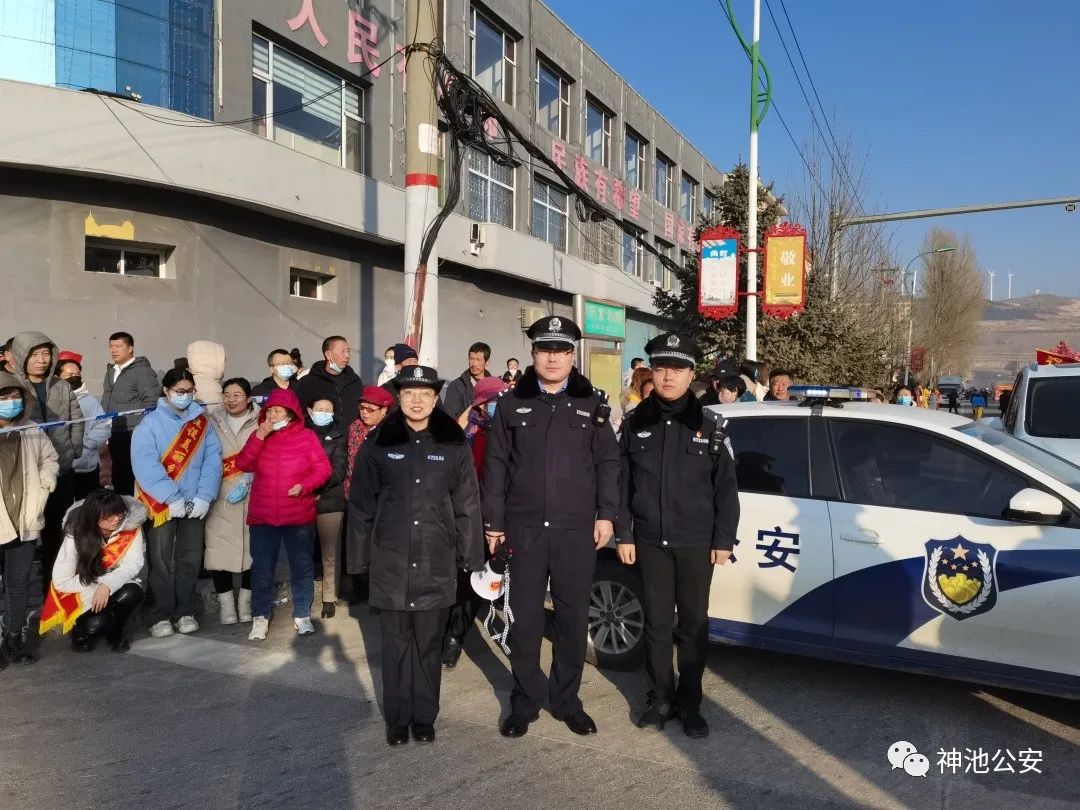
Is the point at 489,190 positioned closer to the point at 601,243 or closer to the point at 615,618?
the point at 601,243

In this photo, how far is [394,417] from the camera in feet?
13.1

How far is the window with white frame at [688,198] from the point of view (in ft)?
109

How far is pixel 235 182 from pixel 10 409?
7.18 meters

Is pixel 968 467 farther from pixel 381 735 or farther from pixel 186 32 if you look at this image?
pixel 186 32

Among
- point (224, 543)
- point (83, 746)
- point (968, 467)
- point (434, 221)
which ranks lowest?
point (83, 746)

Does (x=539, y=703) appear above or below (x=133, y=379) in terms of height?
below

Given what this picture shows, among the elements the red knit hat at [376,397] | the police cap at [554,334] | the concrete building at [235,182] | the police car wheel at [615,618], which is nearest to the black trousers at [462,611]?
the police car wheel at [615,618]

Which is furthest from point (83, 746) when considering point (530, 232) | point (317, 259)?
point (530, 232)

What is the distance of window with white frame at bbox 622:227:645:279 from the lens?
2819 cm

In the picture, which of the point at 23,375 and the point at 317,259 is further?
the point at 317,259

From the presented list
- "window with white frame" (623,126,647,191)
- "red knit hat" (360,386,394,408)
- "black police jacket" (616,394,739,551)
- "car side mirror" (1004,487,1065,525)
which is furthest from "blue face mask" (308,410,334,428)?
"window with white frame" (623,126,647,191)

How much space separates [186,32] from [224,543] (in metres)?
8.26

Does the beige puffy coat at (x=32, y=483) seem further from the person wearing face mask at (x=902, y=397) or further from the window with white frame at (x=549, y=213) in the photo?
the person wearing face mask at (x=902, y=397)

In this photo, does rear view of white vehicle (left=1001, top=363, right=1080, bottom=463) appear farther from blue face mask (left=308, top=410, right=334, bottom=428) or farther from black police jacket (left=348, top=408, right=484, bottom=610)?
blue face mask (left=308, top=410, right=334, bottom=428)
